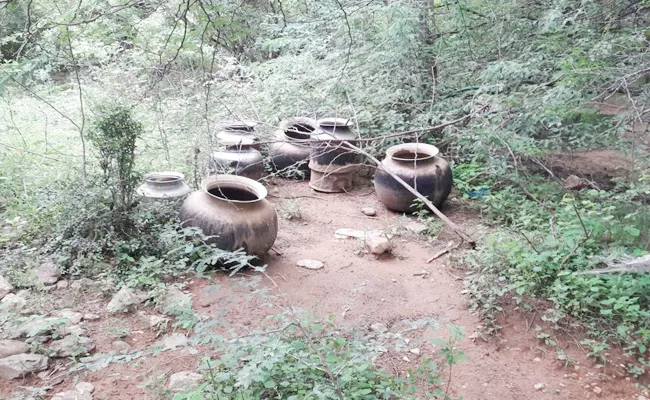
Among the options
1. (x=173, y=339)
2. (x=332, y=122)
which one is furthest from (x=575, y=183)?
(x=173, y=339)

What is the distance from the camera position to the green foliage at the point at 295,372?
2.37 meters

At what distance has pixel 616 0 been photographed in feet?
18.1

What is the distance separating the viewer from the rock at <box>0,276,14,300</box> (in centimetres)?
361

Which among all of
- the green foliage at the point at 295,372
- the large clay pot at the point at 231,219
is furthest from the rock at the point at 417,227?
the green foliage at the point at 295,372

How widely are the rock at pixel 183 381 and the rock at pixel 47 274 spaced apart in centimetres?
154

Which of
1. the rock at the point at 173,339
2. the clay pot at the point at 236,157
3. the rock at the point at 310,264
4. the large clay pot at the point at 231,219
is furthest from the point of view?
the clay pot at the point at 236,157

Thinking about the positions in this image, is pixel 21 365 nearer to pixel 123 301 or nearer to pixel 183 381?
pixel 123 301

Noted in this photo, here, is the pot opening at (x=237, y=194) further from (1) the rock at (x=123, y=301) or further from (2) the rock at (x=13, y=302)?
(2) the rock at (x=13, y=302)

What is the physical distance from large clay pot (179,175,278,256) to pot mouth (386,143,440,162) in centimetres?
226

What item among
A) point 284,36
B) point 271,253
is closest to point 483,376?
point 271,253

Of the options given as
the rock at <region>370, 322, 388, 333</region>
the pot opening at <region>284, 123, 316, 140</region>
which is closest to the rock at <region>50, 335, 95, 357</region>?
the rock at <region>370, 322, 388, 333</region>

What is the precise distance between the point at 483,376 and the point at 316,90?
545 centimetres

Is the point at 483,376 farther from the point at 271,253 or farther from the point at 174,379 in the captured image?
the point at 271,253

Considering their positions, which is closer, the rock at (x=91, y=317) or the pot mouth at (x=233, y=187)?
the rock at (x=91, y=317)
